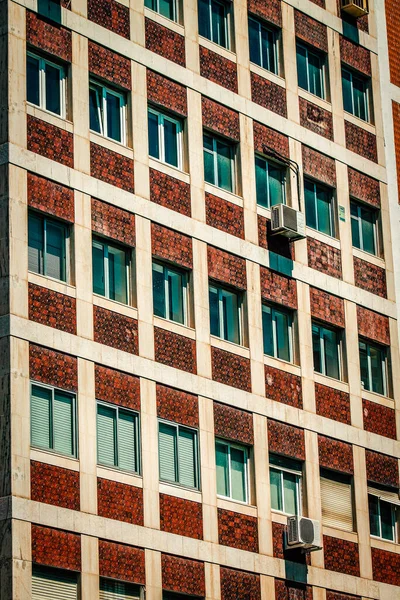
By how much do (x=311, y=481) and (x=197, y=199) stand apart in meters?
7.47

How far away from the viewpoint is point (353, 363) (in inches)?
1869

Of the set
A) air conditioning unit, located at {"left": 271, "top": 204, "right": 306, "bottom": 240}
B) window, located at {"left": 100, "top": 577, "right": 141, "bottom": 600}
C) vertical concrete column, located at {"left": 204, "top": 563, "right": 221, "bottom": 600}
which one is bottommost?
window, located at {"left": 100, "top": 577, "right": 141, "bottom": 600}

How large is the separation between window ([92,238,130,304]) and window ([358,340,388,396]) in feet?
29.2

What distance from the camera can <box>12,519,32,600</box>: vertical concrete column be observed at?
36.2 meters

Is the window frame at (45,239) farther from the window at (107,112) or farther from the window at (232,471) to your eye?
the window at (232,471)

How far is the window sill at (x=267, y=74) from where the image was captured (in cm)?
4709

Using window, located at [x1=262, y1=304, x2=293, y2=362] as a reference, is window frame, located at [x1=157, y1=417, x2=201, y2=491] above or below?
below

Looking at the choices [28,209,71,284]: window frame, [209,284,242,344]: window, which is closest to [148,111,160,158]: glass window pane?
[209,284,242,344]: window

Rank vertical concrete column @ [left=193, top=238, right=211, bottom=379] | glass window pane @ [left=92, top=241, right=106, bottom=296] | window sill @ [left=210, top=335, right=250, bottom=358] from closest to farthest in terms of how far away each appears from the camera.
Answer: glass window pane @ [left=92, top=241, right=106, bottom=296] → vertical concrete column @ [left=193, top=238, right=211, bottom=379] → window sill @ [left=210, top=335, right=250, bottom=358]

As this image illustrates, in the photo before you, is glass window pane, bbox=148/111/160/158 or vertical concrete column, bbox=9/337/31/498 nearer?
→ vertical concrete column, bbox=9/337/31/498

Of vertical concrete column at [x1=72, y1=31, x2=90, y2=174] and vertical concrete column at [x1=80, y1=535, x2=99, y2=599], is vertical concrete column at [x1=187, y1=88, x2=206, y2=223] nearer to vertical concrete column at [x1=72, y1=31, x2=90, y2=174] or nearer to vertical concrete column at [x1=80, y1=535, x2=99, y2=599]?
vertical concrete column at [x1=72, y1=31, x2=90, y2=174]

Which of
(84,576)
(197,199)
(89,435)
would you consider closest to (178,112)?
(197,199)

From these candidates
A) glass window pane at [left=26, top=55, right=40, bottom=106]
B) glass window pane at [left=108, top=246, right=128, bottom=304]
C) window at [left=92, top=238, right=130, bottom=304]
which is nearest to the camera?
glass window pane at [left=26, top=55, right=40, bottom=106]

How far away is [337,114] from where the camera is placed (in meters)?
49.5
